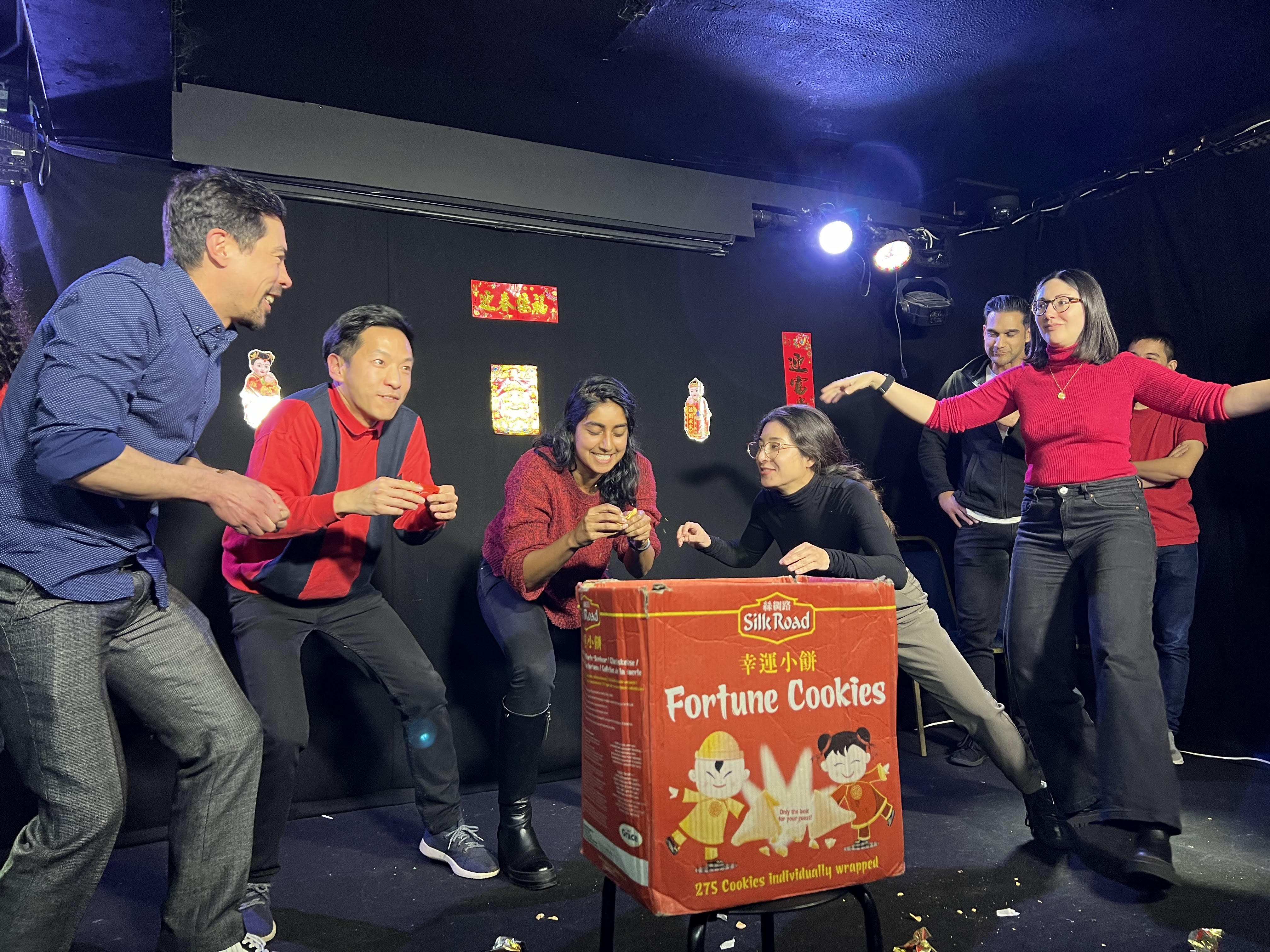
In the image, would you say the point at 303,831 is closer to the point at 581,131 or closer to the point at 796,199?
the point at 581,131

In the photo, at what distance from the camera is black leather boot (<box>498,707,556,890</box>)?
2.50 m

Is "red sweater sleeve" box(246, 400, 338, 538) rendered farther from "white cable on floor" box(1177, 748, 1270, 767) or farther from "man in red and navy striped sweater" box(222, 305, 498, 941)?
"white cable on floor" box(1177, 748, 1270, 767)

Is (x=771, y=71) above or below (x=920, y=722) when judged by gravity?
above

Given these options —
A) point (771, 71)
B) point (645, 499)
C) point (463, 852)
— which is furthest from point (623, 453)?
point (771, 71)

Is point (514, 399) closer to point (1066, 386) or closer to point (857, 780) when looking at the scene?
point (1066, 386)

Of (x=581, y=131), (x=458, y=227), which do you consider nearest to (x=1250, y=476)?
(x=581, y=131)

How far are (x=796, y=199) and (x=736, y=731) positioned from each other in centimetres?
396

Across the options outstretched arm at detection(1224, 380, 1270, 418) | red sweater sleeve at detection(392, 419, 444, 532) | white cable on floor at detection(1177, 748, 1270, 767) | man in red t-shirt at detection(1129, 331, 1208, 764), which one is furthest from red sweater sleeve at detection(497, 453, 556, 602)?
white cable on floor at detection(1177, 748, 1270, 767)

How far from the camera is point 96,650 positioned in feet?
5.20

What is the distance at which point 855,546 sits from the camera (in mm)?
2670

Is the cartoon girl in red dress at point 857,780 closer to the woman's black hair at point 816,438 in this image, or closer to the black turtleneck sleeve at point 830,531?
the black turtleneck sleeve at point 830,531

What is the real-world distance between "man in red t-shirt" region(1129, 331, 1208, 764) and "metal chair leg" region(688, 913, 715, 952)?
3109 mm

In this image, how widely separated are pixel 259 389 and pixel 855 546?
7.96 ft

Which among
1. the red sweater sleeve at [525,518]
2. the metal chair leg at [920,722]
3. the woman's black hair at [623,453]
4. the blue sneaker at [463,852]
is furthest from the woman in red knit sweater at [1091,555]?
the blue sneaker at [463,852]
